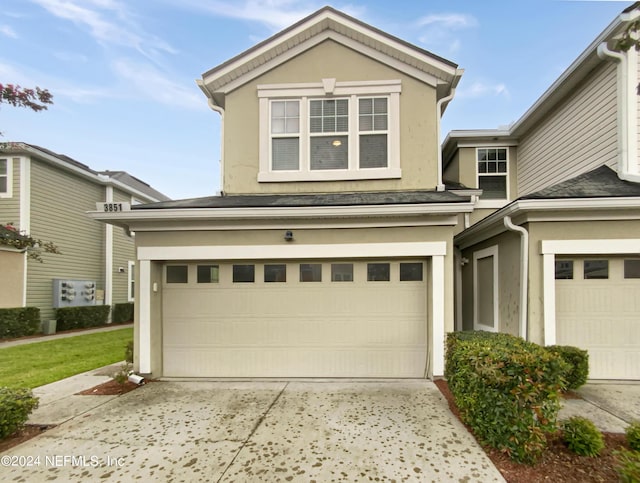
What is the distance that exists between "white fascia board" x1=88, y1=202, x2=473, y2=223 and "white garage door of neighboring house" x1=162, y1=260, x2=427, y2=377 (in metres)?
0.95

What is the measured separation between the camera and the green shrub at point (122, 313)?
14031 millimetres

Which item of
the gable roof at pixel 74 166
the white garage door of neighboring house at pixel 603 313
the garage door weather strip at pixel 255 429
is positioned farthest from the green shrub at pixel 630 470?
the gable roof at pixel 74 166

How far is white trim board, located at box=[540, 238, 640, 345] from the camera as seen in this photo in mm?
5113

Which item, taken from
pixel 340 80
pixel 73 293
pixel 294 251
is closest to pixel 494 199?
pixel 340 80

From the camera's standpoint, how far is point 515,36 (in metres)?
9.28

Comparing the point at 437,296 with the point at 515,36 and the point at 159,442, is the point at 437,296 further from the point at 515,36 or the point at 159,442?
the point at 515,36

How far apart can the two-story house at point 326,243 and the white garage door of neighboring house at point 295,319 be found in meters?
0.02

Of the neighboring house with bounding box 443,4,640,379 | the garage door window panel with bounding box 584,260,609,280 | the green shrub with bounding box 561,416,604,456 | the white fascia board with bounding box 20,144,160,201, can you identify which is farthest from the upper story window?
the white fascia board with bounding box 20,144,160,201

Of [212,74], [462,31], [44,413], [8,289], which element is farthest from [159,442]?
[462,31]

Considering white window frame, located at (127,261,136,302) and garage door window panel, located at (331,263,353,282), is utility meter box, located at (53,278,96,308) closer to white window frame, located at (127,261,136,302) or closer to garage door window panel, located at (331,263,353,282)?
white window frame, located at (127,261,136,302)

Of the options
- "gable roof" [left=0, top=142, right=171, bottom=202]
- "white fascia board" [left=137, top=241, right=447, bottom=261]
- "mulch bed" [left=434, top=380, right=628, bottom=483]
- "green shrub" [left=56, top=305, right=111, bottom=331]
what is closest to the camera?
"mulch bed" [left=434, top=380, right=628, bottom=483]

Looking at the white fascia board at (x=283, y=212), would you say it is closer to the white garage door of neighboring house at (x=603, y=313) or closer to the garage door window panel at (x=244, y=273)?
the garage door window panel at (x=244, y=273)

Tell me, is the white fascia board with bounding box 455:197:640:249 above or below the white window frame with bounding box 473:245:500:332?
above

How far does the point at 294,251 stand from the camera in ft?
17.8
